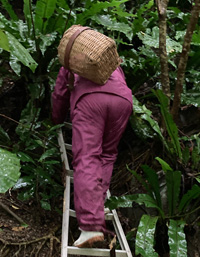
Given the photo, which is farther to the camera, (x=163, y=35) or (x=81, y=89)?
(x=163, y=35)

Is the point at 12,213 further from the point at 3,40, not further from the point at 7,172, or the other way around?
the point at 3,40

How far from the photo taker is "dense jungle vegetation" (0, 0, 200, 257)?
2.32 m

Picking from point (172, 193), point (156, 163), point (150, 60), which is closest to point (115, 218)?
point (172, 193)

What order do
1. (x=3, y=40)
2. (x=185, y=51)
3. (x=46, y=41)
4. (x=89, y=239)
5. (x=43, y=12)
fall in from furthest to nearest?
(x=43, y=12) → (x=46, y=41) → (x=185, y=51) → (x=89, y=239) → (x=3, y=40)

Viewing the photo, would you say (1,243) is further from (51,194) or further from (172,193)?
(172,193)

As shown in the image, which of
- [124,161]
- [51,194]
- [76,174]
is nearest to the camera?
[76,174]

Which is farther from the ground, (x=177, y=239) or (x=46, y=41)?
(x=46, y=41)

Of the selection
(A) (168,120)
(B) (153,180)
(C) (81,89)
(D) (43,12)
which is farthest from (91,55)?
(D) (43,12)

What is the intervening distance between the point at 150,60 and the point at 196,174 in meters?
1.26

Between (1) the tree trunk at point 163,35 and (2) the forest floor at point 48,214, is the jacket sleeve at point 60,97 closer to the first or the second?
(2) the forest floor at point 48,214

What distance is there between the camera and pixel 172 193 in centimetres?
232

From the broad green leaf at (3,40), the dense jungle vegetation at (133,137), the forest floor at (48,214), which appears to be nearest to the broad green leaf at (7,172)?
the broad green leaf at (3,40)

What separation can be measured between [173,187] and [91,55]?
1.04 meters

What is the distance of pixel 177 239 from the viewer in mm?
2135
